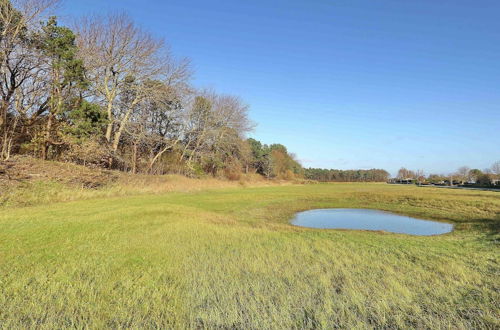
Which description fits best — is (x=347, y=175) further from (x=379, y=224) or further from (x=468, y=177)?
(x=379, y=224)

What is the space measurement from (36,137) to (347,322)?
2423 cm

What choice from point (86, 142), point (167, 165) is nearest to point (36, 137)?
point (86, 142)

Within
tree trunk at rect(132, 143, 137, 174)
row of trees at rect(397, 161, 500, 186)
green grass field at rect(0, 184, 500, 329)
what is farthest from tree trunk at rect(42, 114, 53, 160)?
row of trees at rect(397, 161, 500, 186)

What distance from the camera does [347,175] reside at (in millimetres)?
121000

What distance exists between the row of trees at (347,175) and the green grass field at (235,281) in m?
107

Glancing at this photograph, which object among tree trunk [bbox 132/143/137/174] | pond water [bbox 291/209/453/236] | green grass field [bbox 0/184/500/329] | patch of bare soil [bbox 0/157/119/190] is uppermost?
tree trunk [bbox 132/143/137/174]

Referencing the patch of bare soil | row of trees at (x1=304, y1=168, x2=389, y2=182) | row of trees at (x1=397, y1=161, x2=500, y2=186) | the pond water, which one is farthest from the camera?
row of trees at (x1=304, y1=168, x2=389, y2=182)

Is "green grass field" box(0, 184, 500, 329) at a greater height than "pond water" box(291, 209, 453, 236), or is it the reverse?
"green grass field" box(0, 184, 500, 329)

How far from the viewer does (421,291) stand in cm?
407

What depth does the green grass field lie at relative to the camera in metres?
3.23

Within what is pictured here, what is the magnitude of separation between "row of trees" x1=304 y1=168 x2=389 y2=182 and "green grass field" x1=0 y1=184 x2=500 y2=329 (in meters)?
107

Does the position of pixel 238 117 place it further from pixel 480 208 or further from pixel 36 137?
pixel 480 208

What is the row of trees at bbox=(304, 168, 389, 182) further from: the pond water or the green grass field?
the green grass field

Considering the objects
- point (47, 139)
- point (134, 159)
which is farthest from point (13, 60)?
point (134, 159)
